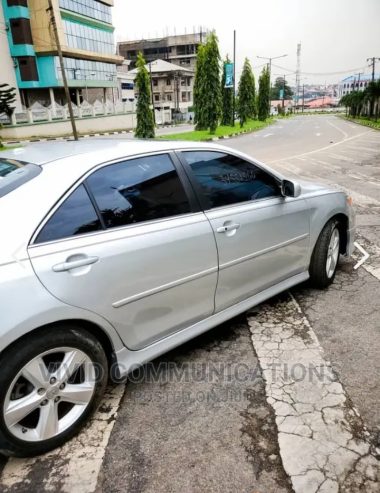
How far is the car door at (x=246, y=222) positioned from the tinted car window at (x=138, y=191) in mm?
178

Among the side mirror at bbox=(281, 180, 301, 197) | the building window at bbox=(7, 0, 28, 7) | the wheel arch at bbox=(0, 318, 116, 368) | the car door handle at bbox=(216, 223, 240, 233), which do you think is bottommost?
the wheel arch at bbox=(0, 318, 116, 368)

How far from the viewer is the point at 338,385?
2.64 metres

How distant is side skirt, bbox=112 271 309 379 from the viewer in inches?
95.3

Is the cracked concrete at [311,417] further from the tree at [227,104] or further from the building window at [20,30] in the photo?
the building window at [20,30]

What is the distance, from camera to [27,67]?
123 ft

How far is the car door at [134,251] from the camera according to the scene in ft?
6.90

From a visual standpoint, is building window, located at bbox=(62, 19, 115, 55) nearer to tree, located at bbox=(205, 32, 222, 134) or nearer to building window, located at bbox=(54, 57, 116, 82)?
building window, located at bbox=(54, 57, 116, 82)

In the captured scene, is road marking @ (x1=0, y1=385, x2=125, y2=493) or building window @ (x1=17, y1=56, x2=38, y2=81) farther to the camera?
building window @ (x1=17, y1=56, x2=38, y2=81)

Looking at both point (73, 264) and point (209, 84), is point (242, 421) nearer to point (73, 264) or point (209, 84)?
point (73, 264)

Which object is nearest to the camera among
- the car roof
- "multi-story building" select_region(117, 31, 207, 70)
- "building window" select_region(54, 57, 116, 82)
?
the car roof

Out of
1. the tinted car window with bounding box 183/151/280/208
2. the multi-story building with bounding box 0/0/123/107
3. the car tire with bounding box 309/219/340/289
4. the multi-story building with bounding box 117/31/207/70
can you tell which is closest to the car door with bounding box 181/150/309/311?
the tinted car window with bounding box 183/151/280/208

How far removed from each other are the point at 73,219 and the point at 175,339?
3.39 ft

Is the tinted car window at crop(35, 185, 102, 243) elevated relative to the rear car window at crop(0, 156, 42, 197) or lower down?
lower down

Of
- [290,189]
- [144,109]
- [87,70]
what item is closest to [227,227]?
[290,189]
